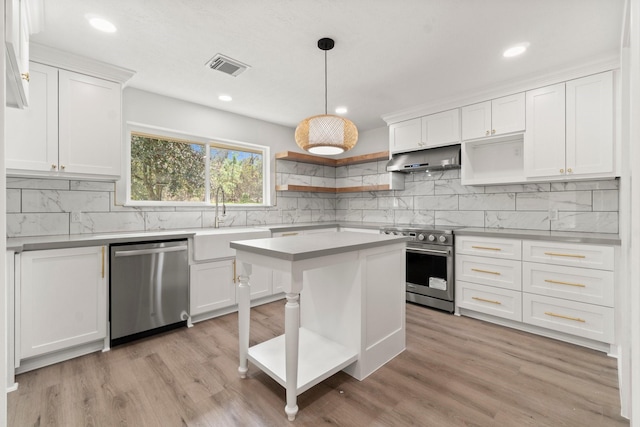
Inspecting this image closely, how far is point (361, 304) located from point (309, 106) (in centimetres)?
269

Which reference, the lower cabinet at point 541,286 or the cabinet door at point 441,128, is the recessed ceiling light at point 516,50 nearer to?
the cabinet door at point 441,128

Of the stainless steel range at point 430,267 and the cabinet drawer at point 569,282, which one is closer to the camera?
the cabinet drawer at point 569,282

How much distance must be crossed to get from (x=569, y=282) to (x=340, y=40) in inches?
112

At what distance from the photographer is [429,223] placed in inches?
162

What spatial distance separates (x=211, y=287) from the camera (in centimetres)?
313

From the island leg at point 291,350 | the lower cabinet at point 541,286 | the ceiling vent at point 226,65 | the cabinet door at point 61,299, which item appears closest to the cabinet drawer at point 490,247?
the lower cabinet at point 541,286

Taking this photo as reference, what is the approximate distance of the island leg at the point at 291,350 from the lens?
1644 millimetres

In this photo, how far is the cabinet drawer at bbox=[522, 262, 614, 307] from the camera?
241 cm

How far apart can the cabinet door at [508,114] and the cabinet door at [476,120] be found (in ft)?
0.16

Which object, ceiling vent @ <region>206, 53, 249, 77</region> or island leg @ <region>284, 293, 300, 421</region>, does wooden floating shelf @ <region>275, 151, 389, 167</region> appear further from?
island leg @ <region>284, 293, 300, 421</region>

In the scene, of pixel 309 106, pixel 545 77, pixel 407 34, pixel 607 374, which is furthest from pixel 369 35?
pixel 607 374

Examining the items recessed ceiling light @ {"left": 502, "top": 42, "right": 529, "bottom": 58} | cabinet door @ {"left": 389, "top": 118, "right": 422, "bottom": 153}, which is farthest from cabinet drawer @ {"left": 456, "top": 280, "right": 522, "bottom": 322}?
recessed ceiling light @ {"left": 502, "top": 42, "right": 529, "bottom": 58}

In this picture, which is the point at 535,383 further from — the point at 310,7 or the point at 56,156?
the point at 56,156

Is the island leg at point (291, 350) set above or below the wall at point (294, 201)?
below
